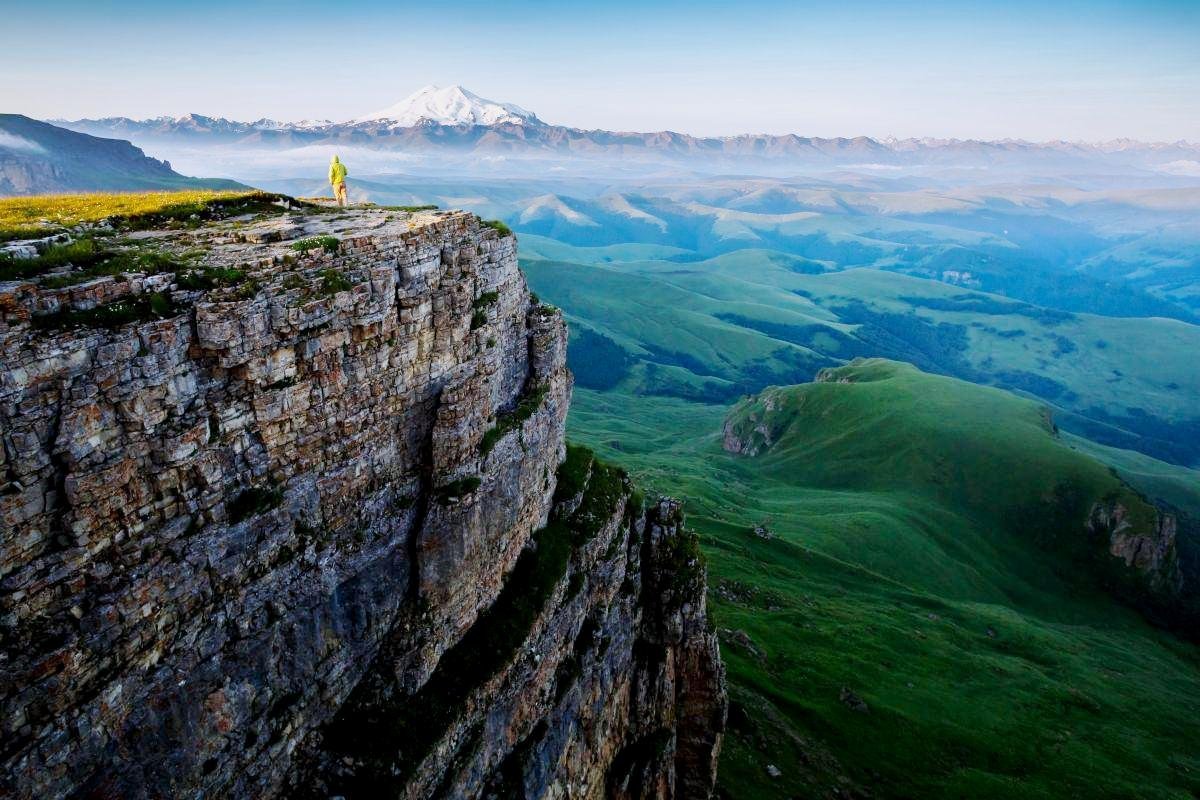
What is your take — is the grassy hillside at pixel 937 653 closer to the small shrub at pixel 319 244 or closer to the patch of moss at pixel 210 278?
the small shrub at pixel 319 244

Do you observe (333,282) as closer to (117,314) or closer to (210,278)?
(210,278)

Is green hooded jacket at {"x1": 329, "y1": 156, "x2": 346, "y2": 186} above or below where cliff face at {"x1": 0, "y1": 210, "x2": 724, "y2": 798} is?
above

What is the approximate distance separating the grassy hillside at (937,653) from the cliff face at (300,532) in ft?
128

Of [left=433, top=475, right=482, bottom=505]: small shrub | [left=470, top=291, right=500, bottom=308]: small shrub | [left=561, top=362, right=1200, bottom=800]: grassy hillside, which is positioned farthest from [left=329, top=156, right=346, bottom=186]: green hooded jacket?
[left=561, top=362, right=1200, bottom=800]: grassy hillside

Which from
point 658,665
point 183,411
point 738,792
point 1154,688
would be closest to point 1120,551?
point 1154,688

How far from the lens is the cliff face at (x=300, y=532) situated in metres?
18.9

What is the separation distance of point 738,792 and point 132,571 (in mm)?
61906

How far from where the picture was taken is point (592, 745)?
1770 inches

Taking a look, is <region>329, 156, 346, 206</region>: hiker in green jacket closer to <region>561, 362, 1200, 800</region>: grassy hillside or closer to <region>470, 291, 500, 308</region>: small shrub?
<region>470, 291, 500, 308</region>: small shrub

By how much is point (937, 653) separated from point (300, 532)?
124986 mm

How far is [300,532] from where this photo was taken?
26500mm

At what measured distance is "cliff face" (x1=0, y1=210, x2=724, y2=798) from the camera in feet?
61.9

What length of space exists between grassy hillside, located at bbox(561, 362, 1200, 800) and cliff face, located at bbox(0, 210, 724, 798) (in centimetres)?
3899

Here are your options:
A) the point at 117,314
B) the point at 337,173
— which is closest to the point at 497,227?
the point at 337,173
